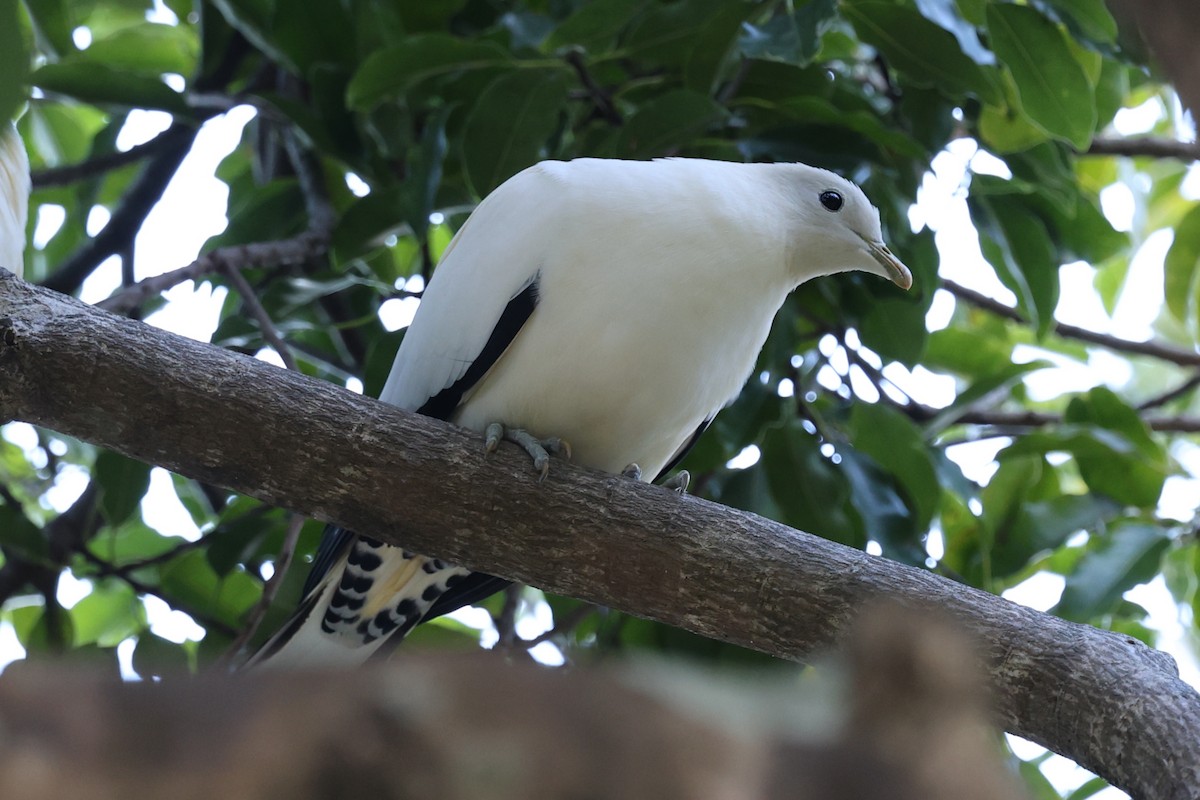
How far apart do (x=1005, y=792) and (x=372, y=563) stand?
2.33m

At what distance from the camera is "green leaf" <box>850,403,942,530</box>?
3.12 meters

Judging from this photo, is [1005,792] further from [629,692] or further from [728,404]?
[728,404]

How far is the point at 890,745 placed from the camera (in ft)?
2.16

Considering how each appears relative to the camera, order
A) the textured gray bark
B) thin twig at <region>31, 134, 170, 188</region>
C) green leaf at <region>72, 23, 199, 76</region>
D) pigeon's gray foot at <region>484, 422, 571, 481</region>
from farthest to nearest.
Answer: green leaf at <region>72, 23, 199, 76</region>, thin twig at <region>31, 134, 170, 188</region>, pigeon's gray foot at <region>484, 422, 571, 481</region>, the textured gray bark

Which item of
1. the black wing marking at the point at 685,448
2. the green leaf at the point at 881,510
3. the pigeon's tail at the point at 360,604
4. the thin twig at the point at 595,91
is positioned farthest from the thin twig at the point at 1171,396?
the pigeon's tail at the point at 360,604

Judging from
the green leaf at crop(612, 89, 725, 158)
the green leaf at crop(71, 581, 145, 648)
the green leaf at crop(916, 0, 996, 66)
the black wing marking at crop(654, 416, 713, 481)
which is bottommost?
the green leaf at crop(71, 581, 145, 648)

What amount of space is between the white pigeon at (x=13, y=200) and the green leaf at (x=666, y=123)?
1.47m

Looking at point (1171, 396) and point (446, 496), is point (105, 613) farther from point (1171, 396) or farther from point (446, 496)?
point (1171, 396)

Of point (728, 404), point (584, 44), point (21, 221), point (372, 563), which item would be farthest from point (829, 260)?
point (21, 221)

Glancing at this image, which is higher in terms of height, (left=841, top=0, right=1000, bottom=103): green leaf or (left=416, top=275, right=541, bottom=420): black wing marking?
(left=841, top=0, right=1000, bottom=103): green leaf

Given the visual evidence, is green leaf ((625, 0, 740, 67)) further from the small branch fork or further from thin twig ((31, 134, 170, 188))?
thin twig ((31, 134, 170, 188))

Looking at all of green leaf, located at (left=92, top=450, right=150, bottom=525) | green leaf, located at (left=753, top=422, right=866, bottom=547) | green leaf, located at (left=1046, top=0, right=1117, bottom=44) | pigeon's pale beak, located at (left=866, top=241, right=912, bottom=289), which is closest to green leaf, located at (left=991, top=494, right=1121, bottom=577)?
green leaf, located at (left=753, top=422, right=866, bottom=547)

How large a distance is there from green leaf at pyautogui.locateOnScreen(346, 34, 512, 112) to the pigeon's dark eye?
34.1 inches

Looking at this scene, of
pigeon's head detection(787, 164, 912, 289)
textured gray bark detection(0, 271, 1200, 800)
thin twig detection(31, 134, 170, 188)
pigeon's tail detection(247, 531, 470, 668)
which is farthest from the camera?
thin twig detection(31, 134, 170, 188)
